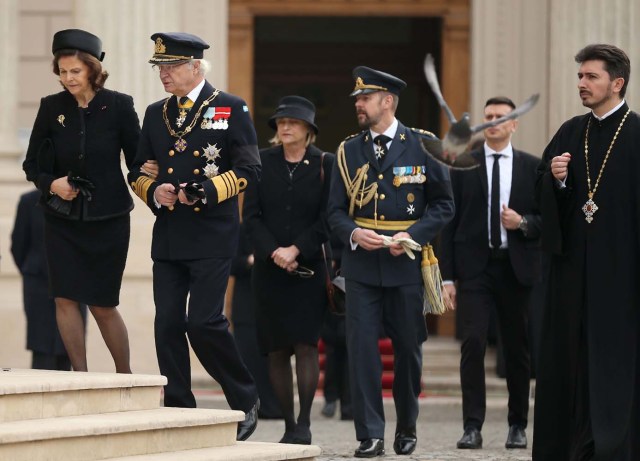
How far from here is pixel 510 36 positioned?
48.6 feet

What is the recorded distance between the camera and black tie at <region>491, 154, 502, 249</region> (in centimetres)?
1049

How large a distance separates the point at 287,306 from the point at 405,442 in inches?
41.7

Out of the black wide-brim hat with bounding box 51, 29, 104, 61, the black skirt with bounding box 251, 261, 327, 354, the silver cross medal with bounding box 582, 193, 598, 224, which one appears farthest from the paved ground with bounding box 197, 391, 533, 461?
the black wide-brim hat with bounding box 51, 29, 104, 61

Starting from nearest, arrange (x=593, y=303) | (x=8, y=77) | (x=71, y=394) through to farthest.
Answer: (x=71, y=394)
(x=593, y=303)
(x=8, y=77)

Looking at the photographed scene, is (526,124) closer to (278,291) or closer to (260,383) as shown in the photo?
(260,383)

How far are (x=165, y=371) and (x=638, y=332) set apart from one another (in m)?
2.23

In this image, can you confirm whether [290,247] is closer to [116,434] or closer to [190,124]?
[190,124]

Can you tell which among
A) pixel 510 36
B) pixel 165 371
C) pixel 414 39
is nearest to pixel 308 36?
pixel 414 39

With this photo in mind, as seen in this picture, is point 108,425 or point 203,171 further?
point 203,171

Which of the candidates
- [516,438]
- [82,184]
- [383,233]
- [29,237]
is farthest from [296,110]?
[29,237]

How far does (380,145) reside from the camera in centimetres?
981

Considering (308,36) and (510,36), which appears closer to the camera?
(510,36)

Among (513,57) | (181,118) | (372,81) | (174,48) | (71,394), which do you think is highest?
(513,57)

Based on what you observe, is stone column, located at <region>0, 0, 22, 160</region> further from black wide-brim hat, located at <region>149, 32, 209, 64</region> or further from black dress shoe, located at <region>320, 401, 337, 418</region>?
black wide-brim hat, located at <region>149, 32, 209, 64</region>
